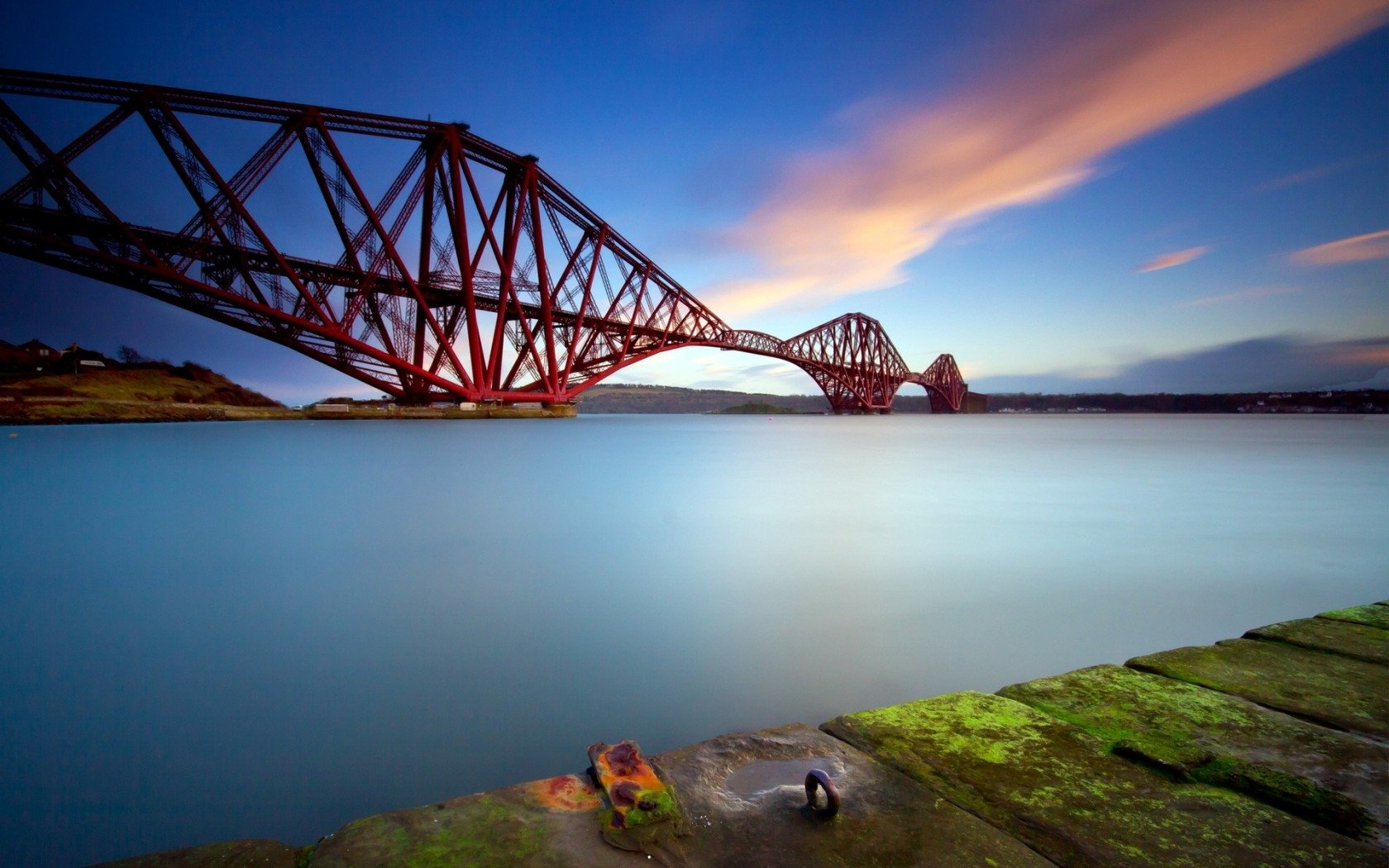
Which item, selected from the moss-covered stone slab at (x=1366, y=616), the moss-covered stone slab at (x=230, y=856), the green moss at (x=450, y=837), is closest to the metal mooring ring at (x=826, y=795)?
the green moss at (x=450, y=837)

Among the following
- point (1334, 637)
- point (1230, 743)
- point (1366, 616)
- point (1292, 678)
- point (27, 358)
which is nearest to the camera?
point (1230, 743)

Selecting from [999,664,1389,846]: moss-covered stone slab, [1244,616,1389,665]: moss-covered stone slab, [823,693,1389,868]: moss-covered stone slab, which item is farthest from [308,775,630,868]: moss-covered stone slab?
[1244,616,1389,665]: moss-covered stone slab

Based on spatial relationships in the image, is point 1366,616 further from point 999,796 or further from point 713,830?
point 713,830

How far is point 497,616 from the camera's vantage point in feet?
10.0

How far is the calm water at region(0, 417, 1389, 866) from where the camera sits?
1719 millimetres

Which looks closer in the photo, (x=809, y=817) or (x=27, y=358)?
(x=809, y=817)

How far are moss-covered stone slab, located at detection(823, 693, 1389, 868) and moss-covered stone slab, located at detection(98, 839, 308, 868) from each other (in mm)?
1085

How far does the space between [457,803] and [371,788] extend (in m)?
0.83

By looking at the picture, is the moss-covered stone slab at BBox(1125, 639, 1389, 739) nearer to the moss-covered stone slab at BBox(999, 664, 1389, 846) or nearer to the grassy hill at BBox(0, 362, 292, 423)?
the moss-covered stone slab at BBox(999, 664, 1389, 846)

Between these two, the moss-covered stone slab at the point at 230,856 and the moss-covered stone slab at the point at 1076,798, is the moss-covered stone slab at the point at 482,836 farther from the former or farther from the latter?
the moss-covered stone slab at the point at 1076,798

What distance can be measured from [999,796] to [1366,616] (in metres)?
2.40

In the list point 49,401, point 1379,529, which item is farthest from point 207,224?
point 1379,529

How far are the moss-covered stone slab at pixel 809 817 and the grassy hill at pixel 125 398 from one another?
2549 cm

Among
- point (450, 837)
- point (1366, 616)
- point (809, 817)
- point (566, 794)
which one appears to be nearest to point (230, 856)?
point (450, 837)
